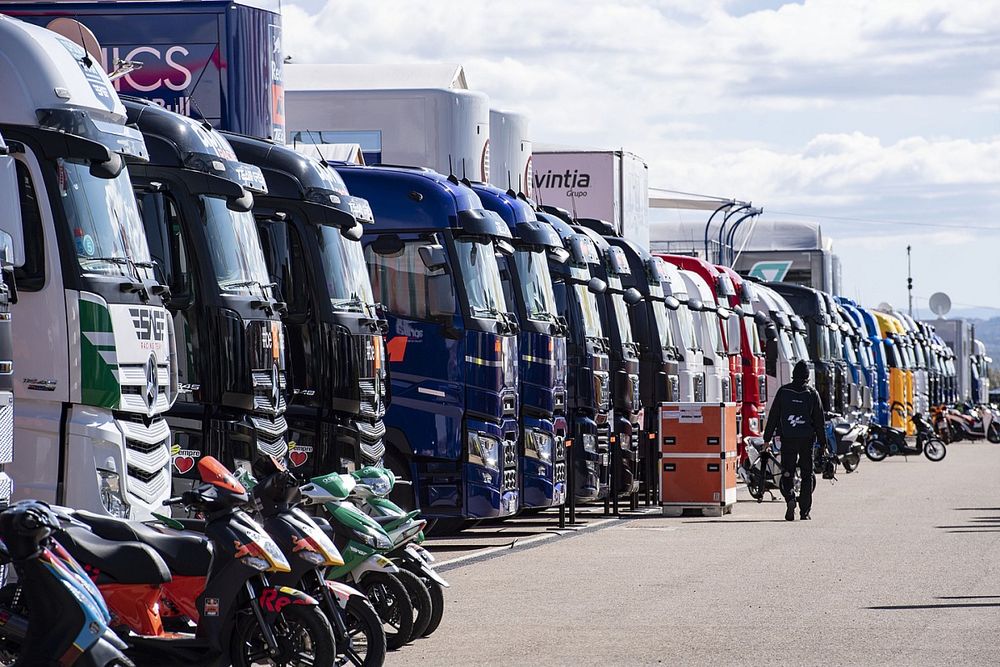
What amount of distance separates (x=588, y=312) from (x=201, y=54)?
509 centimetres

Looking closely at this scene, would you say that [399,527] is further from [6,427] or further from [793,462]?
[793,462]

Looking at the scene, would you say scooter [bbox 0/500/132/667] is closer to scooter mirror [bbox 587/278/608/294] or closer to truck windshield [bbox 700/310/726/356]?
scooter mirror [bbox 587/278/608/294]

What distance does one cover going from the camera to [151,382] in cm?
1088

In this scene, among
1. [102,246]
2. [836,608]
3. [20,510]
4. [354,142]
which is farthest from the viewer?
[354,142]

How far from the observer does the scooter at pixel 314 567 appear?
9.51m

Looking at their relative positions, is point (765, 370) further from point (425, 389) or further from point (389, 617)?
point (389, 617)

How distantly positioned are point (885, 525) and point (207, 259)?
9.55 meters

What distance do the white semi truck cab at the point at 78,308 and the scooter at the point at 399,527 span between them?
112 cm

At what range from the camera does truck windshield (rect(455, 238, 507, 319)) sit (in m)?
18.0

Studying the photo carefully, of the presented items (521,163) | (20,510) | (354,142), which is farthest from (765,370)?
(20,510)

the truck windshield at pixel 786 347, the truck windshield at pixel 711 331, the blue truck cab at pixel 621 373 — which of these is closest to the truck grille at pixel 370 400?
the blue truck cab at pixel 621 373

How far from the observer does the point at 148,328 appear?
10961 millimetres

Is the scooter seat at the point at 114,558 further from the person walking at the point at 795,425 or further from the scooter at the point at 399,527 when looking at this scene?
the person walking at the point at 795,425

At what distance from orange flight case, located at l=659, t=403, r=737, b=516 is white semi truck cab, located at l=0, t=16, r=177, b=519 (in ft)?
39.0
